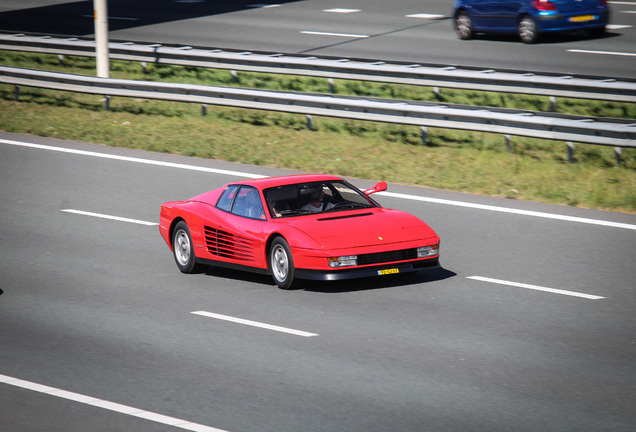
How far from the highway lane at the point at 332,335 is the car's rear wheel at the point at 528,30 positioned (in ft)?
41.1

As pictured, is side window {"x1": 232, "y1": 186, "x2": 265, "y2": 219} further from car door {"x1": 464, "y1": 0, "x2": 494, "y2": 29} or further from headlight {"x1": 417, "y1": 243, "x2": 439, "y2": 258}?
car door {"x1": 464, "y1": 0, "x2": 494, "y2": 29}

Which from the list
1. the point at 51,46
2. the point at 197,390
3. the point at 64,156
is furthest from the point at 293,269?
the point at 51,46

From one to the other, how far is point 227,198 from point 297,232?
5.32ft

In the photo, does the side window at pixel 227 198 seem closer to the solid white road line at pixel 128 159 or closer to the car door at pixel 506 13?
the solid white road line at pixel 128 159

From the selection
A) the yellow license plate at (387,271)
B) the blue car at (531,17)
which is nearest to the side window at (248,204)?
the yellow license plate at (387,271)

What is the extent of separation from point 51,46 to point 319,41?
23.8ft

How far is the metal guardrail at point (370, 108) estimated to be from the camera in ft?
53.6

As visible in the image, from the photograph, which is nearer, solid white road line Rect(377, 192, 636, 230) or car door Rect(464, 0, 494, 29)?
solid white road line Rect(377, 192, 636, 230)

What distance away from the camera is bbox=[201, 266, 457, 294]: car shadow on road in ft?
35.9

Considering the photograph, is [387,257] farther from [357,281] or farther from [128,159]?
[128,159]

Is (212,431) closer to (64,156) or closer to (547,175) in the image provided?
(547,175)

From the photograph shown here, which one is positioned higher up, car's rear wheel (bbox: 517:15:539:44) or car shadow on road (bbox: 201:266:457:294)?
car's rear wheel (bbox: 517:15:539:44)

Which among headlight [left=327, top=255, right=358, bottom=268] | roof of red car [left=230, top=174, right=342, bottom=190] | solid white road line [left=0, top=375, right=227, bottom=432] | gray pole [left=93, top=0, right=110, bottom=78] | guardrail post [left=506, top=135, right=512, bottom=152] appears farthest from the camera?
gray pole [left=93, top=0, right=110, bottom=78]

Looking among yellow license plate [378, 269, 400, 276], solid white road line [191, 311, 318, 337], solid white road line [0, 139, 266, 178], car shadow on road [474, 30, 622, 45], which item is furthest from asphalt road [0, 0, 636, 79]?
solid white road line [191, 311, 318, 337]
